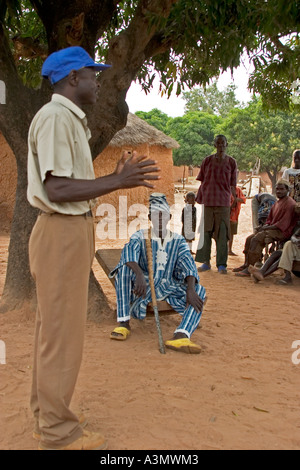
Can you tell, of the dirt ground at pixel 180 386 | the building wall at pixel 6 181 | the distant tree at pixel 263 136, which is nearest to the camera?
the dirt ground at pixel 180 386

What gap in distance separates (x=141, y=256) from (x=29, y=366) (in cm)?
133

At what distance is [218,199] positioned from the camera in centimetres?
727

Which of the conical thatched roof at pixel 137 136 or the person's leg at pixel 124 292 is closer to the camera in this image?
the person's leg at pixel 124 292

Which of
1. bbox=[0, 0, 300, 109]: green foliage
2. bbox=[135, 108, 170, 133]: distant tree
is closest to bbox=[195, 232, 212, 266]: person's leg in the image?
bbox=[0, 0, 300, 109]: green foliage

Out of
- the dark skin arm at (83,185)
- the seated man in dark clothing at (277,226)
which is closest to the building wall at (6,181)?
the seated man in dark clothing at (277,226)

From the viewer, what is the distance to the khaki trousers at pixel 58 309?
2178mm

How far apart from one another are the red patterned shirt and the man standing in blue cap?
5.13m

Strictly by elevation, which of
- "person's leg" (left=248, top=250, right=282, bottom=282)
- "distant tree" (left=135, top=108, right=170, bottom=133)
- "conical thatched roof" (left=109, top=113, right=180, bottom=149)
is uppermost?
"distant tree" (left=135, top=108, right=170, bottom=133)

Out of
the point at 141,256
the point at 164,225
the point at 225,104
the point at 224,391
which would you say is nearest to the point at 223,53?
the point at 164,225

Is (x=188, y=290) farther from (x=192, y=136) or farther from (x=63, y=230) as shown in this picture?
(x=192, y=136)

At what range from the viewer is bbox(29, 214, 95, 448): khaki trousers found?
2.18 m

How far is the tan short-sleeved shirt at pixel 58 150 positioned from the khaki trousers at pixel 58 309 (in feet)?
0.26

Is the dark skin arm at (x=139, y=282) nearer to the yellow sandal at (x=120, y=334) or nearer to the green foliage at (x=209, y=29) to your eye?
the yellow sandal at (x=120, y=334)

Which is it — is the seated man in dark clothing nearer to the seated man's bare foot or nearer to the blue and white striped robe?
the seated man's bare foot
